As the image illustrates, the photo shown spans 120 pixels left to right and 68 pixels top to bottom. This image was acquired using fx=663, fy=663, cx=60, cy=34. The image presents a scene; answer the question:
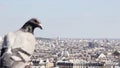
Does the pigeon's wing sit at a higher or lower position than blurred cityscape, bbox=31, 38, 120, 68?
higher

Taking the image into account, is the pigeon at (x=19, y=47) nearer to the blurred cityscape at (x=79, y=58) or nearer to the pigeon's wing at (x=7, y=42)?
the pigeon's wing at (x=7, y=42)

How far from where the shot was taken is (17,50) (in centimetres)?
371

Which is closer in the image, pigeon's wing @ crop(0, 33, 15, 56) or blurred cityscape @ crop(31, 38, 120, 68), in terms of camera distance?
pigeon's wing @ crop(0, 33, 15, 56)

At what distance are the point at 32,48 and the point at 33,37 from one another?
95mm

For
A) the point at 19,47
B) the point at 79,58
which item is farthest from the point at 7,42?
the point at 79,58

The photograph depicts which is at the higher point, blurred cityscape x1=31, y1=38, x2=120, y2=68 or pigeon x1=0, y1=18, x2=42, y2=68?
pigeon x1=0, y1=18, x2=42, y2=68

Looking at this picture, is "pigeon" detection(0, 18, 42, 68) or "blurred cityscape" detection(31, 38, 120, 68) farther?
"blurred cityscape" detection(31, 38, 120, 68)

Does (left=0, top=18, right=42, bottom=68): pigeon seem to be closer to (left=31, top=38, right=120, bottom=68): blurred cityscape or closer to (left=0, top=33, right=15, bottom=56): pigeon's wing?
(left=0, top=33, right=15, bottom=56): pigeon's wing

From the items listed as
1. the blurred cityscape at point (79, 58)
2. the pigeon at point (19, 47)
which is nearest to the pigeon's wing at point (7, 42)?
the pigeon at point (19, 47)

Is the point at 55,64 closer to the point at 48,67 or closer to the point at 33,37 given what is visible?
the point at 48,67

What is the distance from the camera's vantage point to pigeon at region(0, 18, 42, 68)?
3.68 meters

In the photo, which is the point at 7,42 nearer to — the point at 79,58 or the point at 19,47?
the point at 19,47

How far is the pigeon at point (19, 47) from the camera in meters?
3.68

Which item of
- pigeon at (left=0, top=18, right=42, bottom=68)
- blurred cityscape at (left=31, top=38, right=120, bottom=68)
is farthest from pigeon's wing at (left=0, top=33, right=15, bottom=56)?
blurred cityscape at (left=31, top=38, right=120, bottom=68)
